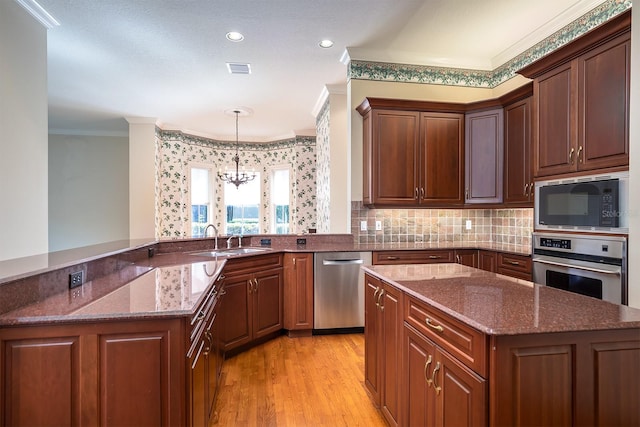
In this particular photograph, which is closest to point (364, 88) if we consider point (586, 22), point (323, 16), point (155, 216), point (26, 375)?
point (323, 16)

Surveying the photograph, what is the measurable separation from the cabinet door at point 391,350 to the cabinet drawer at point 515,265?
6.03 ft

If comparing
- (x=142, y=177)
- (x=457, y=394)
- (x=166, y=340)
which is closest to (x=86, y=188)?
(x=142, y=177)

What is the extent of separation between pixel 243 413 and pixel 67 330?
1305mm

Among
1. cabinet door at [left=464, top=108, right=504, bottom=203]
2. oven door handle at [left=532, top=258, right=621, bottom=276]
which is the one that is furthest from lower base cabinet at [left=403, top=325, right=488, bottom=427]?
cabinet door at [left=464, top=108, right=504, bottom=203]

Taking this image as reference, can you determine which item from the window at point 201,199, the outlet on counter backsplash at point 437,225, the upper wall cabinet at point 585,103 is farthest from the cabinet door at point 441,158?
the window at point 201,199

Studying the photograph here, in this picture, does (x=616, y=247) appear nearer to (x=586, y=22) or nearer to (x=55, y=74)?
(x=586, y=22)

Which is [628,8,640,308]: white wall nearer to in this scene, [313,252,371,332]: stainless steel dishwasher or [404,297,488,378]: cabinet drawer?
[404,297,488,378]: cabinet drawer

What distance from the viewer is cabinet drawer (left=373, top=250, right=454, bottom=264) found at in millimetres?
3467

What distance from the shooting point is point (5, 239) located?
2.47 meters

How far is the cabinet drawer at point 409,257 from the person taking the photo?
3467 mm

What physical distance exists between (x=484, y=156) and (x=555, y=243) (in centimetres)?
144

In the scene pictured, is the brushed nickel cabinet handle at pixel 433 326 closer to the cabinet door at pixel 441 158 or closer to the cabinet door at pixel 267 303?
the cabinet door at pixel 267 303

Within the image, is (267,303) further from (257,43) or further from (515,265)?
(257,43)

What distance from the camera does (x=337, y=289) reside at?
347 centimetres
